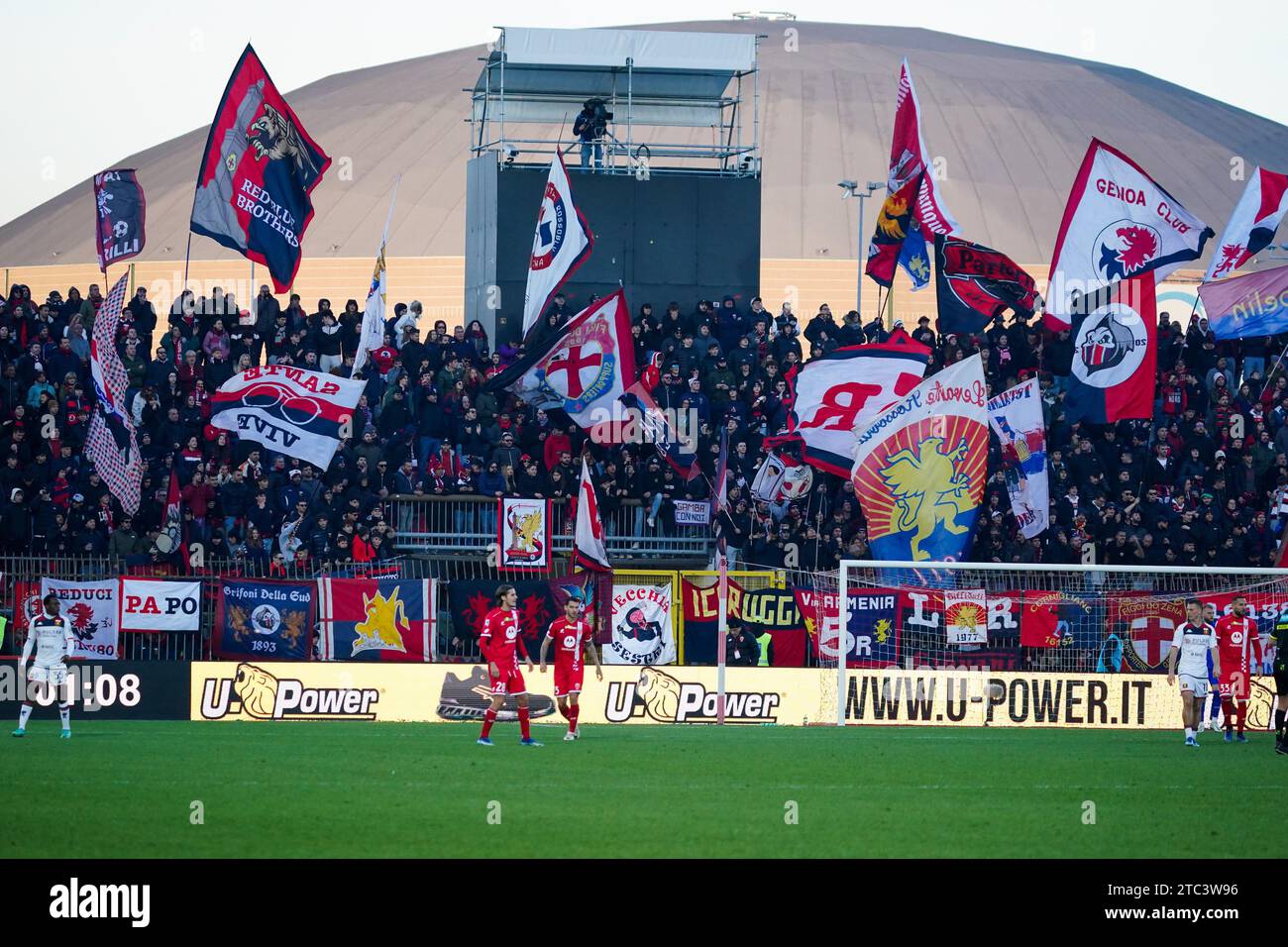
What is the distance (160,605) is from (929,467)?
1188 cm

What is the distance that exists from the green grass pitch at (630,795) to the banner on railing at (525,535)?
6090mm

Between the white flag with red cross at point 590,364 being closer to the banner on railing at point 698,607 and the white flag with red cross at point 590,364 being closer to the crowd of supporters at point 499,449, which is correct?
the crowd of supporters at point 499,449

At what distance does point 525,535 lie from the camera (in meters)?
30.3

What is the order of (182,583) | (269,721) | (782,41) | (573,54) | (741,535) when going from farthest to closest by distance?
(782,41), (573,54), (741,535), (182,583), (269,721)

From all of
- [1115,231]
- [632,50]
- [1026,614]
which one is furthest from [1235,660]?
[632,50]

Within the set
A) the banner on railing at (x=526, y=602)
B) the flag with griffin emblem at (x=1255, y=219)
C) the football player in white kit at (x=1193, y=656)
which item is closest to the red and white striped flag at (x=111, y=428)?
the banner on railing at (x=526, y=602)

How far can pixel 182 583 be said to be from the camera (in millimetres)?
28609

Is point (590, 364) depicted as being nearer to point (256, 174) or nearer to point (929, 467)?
point (929, 467)

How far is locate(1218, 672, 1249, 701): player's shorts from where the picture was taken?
2498cm

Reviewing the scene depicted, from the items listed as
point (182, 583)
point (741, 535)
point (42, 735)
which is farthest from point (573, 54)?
point (42, 735)

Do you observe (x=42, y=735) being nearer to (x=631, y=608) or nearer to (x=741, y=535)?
(x=631, y=608)

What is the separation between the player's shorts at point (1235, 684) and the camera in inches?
984

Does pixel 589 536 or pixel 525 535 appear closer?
pixel 589 536

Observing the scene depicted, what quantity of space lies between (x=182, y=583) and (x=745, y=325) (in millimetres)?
10930
